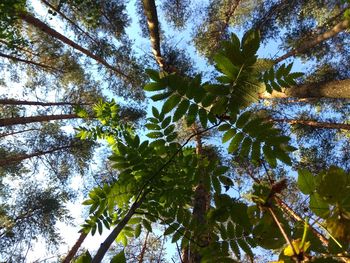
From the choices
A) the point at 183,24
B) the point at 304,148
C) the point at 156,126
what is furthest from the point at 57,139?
the point at 156,126

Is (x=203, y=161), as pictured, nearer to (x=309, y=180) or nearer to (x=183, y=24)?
(x=309, y=180)

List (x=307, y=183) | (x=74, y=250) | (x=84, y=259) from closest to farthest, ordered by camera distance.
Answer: (x=84, y=259), (x=307, y=183), (x=74, y=250)

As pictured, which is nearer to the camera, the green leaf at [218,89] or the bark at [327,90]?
the green leaf at [218,89]

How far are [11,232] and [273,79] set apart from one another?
43.0ft

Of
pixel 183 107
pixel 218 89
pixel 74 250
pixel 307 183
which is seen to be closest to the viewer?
pixel 307 183

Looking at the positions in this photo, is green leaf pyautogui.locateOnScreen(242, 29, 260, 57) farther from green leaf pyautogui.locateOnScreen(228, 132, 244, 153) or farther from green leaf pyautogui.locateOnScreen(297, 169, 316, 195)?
green leaf pyautogui.locateOnScreen(297, 169, 316, 195)

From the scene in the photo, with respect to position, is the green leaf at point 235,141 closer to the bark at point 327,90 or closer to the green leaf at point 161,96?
the green leaf at point 161,96

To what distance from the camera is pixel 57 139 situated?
14.6 metres

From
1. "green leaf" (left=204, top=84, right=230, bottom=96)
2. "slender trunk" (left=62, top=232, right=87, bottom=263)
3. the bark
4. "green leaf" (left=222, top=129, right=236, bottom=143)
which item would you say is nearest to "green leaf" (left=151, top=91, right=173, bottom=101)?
"green leaf" (left=204, top=84, right=230, bottom=96)

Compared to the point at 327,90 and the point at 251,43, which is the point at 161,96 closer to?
the point at 251,43

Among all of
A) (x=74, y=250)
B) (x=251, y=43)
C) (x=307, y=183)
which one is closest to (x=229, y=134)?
(x=251, y=43)

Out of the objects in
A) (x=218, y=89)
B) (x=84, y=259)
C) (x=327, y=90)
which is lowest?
(x=84, y=259)

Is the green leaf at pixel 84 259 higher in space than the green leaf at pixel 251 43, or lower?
lower

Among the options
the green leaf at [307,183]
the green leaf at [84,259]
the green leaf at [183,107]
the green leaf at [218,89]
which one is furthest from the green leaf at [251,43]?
the green leaf at [84,259]
